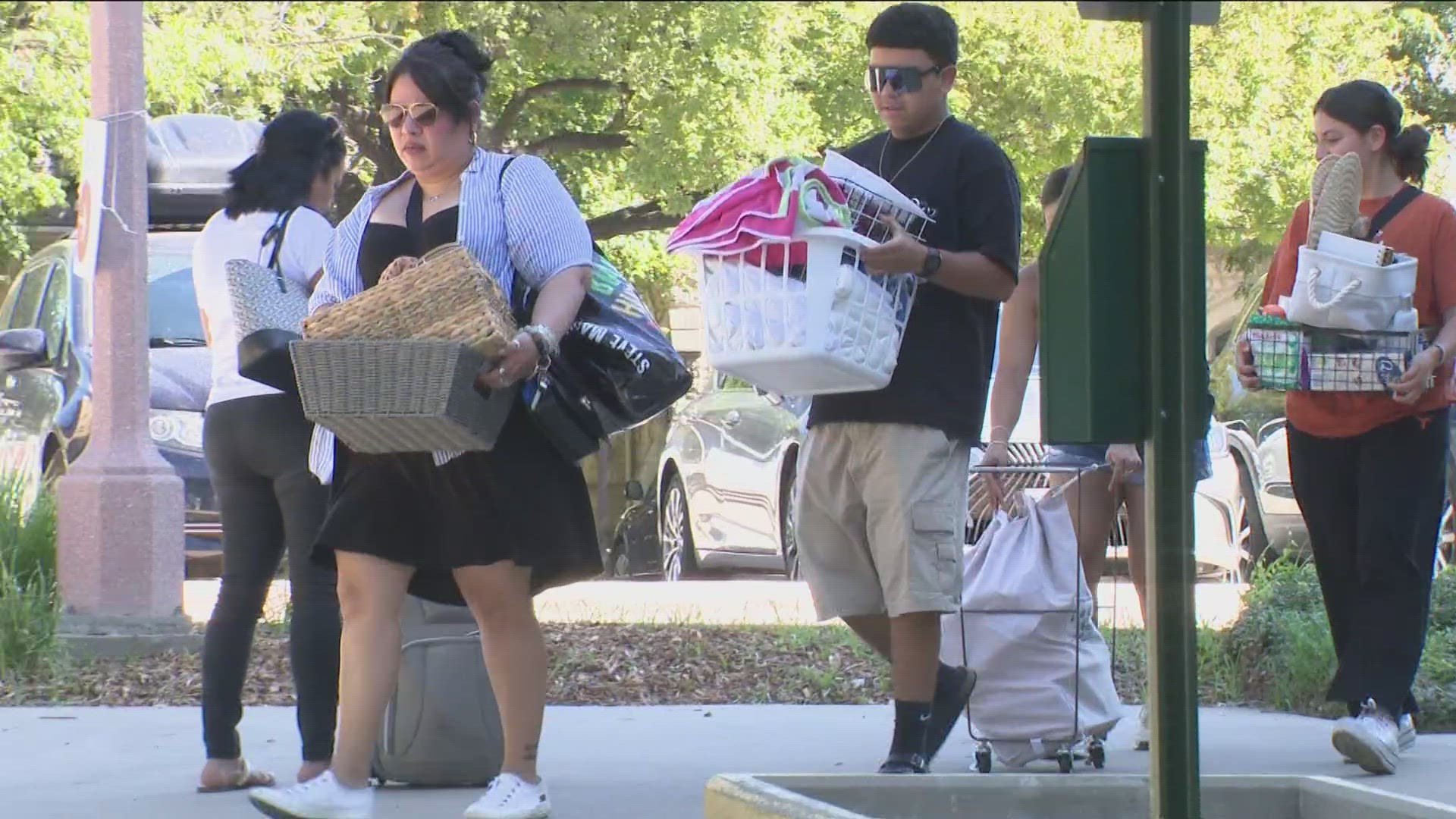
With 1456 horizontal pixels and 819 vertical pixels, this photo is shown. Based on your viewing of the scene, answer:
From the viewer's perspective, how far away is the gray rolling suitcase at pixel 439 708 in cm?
533

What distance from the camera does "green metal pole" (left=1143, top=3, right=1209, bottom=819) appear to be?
343cm

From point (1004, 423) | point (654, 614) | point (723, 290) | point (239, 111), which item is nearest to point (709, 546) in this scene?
point (654, 614)

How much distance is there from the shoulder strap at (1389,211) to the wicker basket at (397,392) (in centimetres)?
277

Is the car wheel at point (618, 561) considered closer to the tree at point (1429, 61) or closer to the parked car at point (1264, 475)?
the parked car at point (1264, 475)

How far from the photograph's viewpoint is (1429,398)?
5.77 meters

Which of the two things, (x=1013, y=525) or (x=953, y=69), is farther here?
(x=1013, y=525)

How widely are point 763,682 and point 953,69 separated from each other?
10.3 ft

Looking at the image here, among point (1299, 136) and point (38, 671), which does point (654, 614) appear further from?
point (1299, 136)

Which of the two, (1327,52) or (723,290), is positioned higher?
(1327,52)

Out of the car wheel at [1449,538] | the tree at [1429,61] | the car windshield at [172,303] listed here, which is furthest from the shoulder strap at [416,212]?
the car wheel at [1449,538]

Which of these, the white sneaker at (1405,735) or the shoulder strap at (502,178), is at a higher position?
the shoulder strap at (502,178)

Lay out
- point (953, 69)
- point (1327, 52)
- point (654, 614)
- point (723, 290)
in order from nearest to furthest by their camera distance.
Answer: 1. point (723, 290)
2. point (953, 69)
3. point (654, 614)
4. point (1327, 52)

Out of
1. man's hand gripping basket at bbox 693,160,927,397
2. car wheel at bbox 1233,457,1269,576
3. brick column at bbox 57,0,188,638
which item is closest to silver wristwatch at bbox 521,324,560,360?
man's hand gripping basket at bbox 693,160,927,397

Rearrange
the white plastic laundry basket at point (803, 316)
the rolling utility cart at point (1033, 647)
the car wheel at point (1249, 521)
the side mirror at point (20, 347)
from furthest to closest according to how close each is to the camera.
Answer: the car wheel at point (1249, 521) → the side mirror at point (20, 347) → the rolling utility cart at point (1033, 647) → the white plastic laundry basket at point (803, 316)
